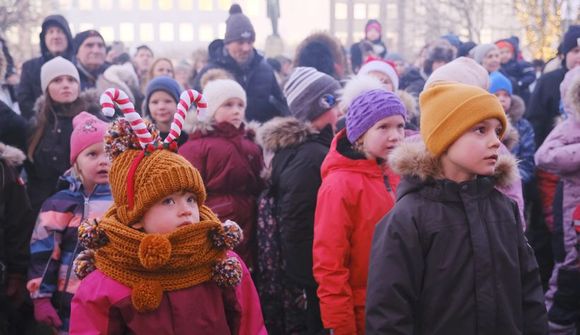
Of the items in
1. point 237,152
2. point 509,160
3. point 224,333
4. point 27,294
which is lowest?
point 27,294

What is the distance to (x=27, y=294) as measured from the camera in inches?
185

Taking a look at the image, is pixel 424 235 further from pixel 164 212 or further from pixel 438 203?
pixel 164 212

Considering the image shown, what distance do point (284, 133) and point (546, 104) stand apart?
3832 mm

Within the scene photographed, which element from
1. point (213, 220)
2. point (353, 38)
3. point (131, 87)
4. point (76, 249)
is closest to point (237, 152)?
point (76, 249)

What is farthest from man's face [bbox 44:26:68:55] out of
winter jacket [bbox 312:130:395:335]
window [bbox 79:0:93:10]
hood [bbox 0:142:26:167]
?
window [bbox 79:0:93:10]

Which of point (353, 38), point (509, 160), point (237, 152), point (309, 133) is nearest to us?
point (509, 160)

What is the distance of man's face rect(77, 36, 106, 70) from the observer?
7.68m

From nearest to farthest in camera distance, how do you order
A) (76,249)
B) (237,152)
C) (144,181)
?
(144,181), (76,249), (237,152)

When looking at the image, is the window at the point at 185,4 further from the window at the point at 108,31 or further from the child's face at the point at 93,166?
the child's face at the point at 93,166

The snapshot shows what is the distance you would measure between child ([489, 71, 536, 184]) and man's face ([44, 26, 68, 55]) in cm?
495

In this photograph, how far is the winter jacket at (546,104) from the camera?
7219 millimetres

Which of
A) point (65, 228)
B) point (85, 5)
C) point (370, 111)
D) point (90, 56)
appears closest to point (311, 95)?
point (370, 111)

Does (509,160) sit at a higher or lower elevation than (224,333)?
higher

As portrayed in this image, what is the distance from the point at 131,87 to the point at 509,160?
19.7 feet
